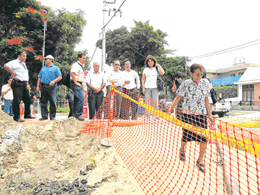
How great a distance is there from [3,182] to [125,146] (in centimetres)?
209

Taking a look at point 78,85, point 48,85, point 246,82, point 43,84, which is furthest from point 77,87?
point 246,82

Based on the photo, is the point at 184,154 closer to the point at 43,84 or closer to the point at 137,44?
the point at 43,84

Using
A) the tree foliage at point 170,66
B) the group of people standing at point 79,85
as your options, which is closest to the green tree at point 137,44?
the tree foliage at point 170,66

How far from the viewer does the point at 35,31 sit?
50.2ft

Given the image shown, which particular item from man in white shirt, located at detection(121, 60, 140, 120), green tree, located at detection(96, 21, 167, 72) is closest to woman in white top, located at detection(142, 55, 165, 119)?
man in white shirt, located at detection(121, 60, 140, 120)

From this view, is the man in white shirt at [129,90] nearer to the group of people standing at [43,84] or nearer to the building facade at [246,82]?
the group of people standing at [43,84]

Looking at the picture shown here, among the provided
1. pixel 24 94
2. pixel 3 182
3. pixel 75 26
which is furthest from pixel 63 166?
pixel 75 26

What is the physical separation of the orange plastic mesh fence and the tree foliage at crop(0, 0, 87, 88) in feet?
44.0

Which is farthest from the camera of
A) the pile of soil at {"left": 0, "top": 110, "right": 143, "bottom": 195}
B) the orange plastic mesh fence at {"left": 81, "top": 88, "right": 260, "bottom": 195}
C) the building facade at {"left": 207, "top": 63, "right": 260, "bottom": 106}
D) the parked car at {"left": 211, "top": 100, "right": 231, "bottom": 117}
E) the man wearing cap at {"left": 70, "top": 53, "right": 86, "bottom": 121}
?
the building facade at {"left": 207, "top": 63, "right": 260, "bottom": 106}

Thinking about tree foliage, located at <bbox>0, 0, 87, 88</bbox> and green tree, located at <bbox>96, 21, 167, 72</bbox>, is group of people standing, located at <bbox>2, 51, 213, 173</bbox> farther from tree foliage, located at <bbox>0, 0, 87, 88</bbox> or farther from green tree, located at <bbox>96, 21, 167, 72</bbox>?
green tree, located at <bbox>96, 21, 167, 72</bbox>

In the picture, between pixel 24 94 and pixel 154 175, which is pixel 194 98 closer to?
pixel 154 175

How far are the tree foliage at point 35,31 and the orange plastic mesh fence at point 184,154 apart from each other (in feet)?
44.0

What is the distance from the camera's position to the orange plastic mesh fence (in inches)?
→ 75.3

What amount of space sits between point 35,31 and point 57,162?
49.4 feet
